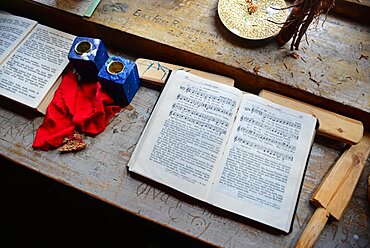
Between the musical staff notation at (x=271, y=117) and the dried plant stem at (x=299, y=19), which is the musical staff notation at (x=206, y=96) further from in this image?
the dried plant stem at (x=299, y=19)

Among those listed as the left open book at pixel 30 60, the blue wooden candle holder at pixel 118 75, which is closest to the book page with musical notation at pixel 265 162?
the blue wooden candle holder at pixel 118 75

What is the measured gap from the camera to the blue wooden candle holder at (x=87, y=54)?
1.02 m

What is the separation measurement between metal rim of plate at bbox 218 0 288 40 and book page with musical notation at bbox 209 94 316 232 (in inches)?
9.3

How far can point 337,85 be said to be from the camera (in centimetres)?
108

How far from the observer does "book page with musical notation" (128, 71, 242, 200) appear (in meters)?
0.98

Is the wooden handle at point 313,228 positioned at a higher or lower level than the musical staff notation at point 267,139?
lower

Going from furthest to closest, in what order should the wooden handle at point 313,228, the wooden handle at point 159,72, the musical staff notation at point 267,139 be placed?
1. the wooden handle at point 159,72
2. the musical staff notation at point 267,139
3. the wooden handle at point 313,228

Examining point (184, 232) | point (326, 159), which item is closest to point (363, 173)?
point (326, 159)

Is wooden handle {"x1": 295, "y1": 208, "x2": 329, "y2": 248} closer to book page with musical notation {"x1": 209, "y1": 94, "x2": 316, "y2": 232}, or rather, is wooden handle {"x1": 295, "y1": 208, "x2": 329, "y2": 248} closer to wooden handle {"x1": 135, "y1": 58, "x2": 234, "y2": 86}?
book page with musical notation {"x1": 209, "y1": 94, "x2": 316, "y2": 232}

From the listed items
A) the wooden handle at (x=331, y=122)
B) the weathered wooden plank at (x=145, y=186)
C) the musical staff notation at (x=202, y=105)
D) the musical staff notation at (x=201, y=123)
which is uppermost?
the wooden handle at (x=331, y=122)

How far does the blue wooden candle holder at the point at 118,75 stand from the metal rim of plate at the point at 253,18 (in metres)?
0.38

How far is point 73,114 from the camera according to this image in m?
1.08

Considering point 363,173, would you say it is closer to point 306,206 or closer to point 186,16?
point 306,206

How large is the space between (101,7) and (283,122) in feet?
2.54
